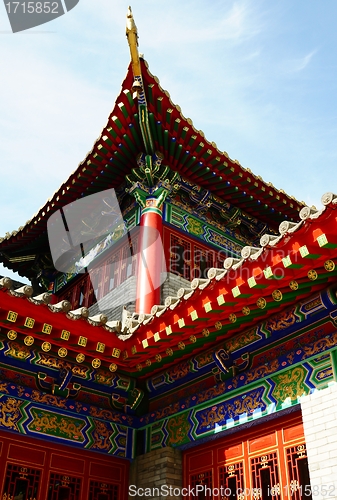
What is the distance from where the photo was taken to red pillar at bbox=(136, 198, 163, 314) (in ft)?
26.9

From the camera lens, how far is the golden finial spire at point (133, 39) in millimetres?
7746

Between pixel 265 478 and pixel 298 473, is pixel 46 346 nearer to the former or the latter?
pixel 265 478

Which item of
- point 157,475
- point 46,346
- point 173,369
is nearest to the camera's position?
point 46,346

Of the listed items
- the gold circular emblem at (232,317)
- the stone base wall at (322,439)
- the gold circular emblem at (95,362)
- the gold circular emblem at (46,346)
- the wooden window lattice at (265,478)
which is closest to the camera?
the stone base wall at (322,439)

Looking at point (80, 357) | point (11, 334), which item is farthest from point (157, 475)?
point (11, 334)

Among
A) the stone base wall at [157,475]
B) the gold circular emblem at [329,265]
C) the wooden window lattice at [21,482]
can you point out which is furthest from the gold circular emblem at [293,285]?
the wooden window lattice at [21,482]

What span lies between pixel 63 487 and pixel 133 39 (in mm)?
6266

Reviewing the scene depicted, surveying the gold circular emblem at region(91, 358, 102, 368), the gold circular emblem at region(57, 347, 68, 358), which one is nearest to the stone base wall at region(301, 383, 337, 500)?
the gold circular emblem at region(91, 358, 102, 368)

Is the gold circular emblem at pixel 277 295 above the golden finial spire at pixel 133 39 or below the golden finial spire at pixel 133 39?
below

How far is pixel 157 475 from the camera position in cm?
666

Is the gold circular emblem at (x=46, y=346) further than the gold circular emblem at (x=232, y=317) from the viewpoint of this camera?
Yes

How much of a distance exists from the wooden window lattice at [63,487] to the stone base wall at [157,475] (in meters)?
0.75

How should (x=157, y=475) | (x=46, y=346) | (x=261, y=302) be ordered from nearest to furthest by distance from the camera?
(x=261, y=302)
(x=46, y=346)
(x=157, y=475)

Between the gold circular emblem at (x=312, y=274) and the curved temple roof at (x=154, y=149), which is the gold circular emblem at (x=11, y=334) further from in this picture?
the curved temple roof at (x=154, y=149)
